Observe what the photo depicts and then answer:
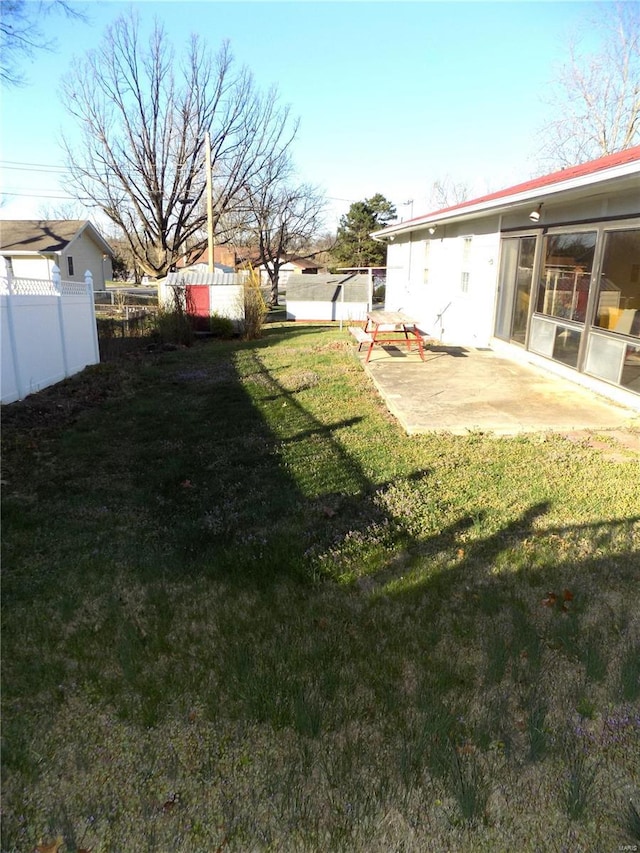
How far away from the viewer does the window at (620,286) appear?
670 cm

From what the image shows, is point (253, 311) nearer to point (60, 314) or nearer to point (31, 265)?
point (60, 314)

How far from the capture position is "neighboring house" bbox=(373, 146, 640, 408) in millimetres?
6762

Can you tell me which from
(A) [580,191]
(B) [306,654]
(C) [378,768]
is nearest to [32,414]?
(B) [306,654]

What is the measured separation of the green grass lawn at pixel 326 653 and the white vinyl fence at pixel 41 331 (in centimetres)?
330

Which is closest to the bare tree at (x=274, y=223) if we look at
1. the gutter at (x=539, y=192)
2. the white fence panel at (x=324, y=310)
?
the white fence panel at (x=324, y=310)

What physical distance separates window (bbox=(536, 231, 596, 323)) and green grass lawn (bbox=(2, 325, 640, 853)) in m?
3.92

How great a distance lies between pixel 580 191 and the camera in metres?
6.85

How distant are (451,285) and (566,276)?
529cm

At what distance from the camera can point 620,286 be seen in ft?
22.9

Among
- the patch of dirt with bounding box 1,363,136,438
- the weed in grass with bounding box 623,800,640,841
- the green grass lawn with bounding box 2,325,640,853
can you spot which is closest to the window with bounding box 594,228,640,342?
the green grass lawn with bounding box 2,325,640,853

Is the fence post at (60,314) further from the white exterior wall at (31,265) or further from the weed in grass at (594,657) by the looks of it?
the white exterior wall at (31,265)

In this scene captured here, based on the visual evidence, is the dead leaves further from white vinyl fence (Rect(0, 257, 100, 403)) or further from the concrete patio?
white vinyl fence (Rect(0, 257, 100, 403))

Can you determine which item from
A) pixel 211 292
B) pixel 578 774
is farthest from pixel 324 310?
pixel 578 774

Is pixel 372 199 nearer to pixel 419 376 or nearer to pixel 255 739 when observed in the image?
pixel 419 376
